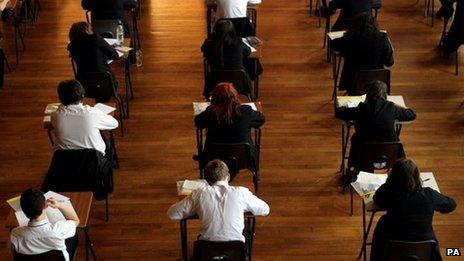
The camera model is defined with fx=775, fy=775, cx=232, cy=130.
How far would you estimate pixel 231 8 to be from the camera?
8.92 meters

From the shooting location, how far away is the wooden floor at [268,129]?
21.9 feet

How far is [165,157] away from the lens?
7.77 metres

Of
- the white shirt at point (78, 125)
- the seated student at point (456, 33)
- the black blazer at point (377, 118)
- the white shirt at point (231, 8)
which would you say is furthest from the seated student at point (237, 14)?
the white shirt at point (78, 125)

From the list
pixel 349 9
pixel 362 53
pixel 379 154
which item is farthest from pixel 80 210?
pixel 349 9

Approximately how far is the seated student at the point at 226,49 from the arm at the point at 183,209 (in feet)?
8.51

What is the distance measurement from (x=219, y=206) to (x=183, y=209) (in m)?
0.29

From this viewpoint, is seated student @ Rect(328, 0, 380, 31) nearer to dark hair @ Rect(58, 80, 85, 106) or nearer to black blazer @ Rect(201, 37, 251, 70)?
black blazer @ Rect(201, 37, 251, 70)

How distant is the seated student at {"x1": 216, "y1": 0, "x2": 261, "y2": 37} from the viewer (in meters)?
8.76

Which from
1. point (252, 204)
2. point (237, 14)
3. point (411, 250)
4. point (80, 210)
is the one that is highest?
point (237, 14)

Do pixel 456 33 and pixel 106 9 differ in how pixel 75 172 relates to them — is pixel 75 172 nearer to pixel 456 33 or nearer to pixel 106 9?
pixel 106 9

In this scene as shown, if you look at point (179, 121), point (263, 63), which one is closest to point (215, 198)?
point (179, 121)

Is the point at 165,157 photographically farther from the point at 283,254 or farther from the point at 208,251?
the point at 208,251

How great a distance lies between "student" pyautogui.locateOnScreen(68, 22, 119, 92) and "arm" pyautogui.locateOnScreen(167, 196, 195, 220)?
9.14 feet

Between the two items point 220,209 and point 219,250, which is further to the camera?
point 220,209
